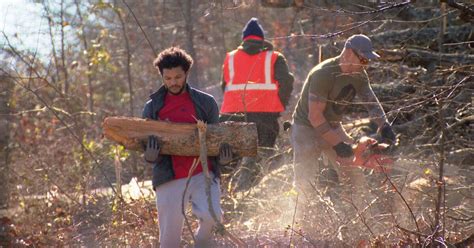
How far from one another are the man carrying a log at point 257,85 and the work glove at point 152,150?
3464 mm

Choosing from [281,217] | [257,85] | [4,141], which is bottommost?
[281,217]

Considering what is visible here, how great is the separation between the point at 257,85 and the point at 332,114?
74.5 inches

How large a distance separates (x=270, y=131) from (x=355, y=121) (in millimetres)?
1049

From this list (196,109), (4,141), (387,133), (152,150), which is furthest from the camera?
(4,141)

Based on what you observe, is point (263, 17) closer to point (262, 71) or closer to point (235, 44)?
point (235, 44)

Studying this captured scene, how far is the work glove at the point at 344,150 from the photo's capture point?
7626 mm

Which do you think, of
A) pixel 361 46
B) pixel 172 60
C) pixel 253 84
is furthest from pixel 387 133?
pixel 172 60

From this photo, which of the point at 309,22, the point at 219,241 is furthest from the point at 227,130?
the point at 309,22

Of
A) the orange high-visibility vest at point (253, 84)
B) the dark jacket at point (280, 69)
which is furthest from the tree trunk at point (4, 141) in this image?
the dark jacket at point (280, 69)

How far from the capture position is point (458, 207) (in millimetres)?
7535

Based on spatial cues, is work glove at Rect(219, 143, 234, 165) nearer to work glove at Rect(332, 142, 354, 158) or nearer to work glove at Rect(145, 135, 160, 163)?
work glove at Rect(145, 135, 160, 163)

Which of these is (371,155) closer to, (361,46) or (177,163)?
(361,46)

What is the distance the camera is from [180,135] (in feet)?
20.3

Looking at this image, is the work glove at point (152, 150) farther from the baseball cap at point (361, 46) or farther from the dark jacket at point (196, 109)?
the baseball cap at point (361, 46)
